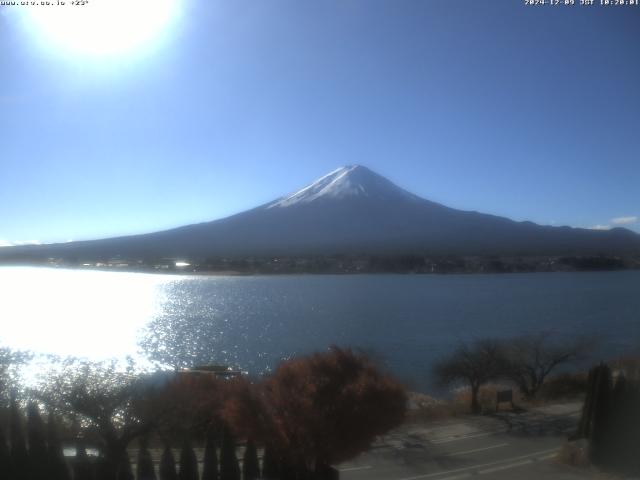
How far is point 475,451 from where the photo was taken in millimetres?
7152

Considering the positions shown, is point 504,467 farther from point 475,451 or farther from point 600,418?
point 600,418

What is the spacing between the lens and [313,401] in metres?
5.44

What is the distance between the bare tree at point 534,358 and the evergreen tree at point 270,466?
7.40m

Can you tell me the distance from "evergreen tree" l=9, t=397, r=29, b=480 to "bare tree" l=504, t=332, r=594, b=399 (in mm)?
9016

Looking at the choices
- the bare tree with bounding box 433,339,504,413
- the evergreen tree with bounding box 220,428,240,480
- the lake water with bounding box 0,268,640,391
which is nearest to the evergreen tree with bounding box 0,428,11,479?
the evergreen tree with bounding box 220,428,240,480

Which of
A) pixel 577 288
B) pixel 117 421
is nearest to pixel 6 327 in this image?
pixel 117 421

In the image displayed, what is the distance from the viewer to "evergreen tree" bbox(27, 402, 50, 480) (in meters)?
5.04

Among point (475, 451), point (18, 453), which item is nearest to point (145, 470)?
point (18, 453)

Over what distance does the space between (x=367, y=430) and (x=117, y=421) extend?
245 centimetres

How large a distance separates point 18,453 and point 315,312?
61.6ft

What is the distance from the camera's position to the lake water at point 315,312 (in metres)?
15.6

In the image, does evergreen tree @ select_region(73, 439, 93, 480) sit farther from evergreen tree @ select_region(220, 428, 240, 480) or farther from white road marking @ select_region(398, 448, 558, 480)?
white road marking @ select_region(398, 448, 558, 480)

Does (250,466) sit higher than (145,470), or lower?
lower

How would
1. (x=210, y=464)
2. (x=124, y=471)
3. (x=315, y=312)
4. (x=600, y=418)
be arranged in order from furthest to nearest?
1. (x=315, y=312)
2. (x=600, y=418)
3. (x=210, y=464)
4. (x=124, y=471)
